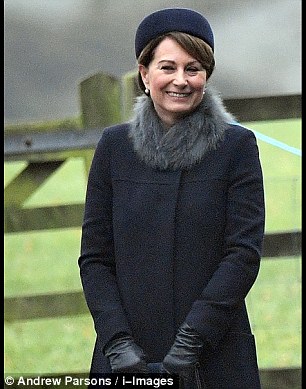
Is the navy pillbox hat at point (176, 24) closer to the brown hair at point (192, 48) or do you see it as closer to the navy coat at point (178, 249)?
the brown hair at point (192, 48)

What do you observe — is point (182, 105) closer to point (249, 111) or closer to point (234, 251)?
point (234, 251)

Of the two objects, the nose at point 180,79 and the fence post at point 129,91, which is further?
the fence post at point 129,91

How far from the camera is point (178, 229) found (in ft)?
8.07

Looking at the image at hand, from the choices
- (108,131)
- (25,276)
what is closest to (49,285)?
(25,276)

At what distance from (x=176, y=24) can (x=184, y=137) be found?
0.26 meters

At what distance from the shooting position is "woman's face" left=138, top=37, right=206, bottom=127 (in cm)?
243

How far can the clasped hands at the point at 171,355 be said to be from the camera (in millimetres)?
2395

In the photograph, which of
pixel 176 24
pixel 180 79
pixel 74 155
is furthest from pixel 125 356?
pixel 74 155

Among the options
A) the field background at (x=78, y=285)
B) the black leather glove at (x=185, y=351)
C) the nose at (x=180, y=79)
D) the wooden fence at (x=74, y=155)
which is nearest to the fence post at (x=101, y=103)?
the wooden fence at (x=74, y=155)

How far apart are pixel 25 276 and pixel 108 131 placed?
2814mm

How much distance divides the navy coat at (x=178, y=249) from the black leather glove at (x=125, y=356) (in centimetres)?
2

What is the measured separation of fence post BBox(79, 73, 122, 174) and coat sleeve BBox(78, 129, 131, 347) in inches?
47.9

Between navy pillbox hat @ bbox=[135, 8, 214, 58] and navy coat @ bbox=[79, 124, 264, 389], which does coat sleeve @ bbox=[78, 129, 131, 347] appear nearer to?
navy coat @ bbox=[79, 124, 264, 389]

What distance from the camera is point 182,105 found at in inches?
96.8
